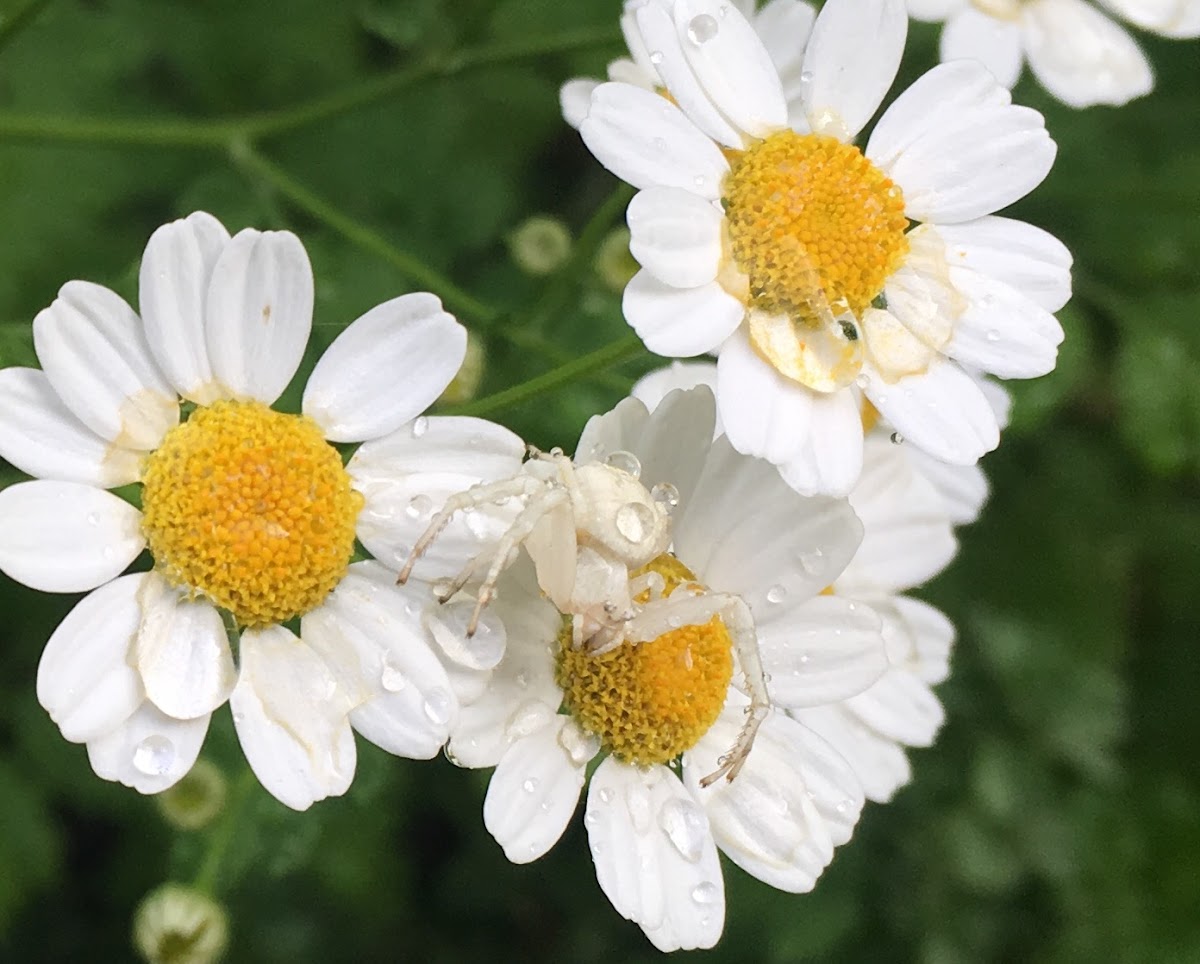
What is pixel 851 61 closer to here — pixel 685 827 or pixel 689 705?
pixel 689 705

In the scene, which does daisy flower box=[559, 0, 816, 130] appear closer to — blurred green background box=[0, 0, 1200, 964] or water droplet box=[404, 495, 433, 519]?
blurred green background box=[0, 0, 1200, 964]

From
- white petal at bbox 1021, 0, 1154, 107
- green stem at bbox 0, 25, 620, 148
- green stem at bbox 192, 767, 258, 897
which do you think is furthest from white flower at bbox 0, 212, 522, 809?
white petal at bbox 1021, 0, 1154, 107

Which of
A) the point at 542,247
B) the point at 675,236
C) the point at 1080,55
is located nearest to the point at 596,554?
the point at 675,236

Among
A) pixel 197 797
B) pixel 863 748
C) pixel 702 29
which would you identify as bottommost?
pixel 197 797

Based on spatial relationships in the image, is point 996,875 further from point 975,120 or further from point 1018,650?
point 975,120

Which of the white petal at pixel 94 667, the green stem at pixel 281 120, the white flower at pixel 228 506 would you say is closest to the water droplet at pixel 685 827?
the white flower at pixel 228 506
